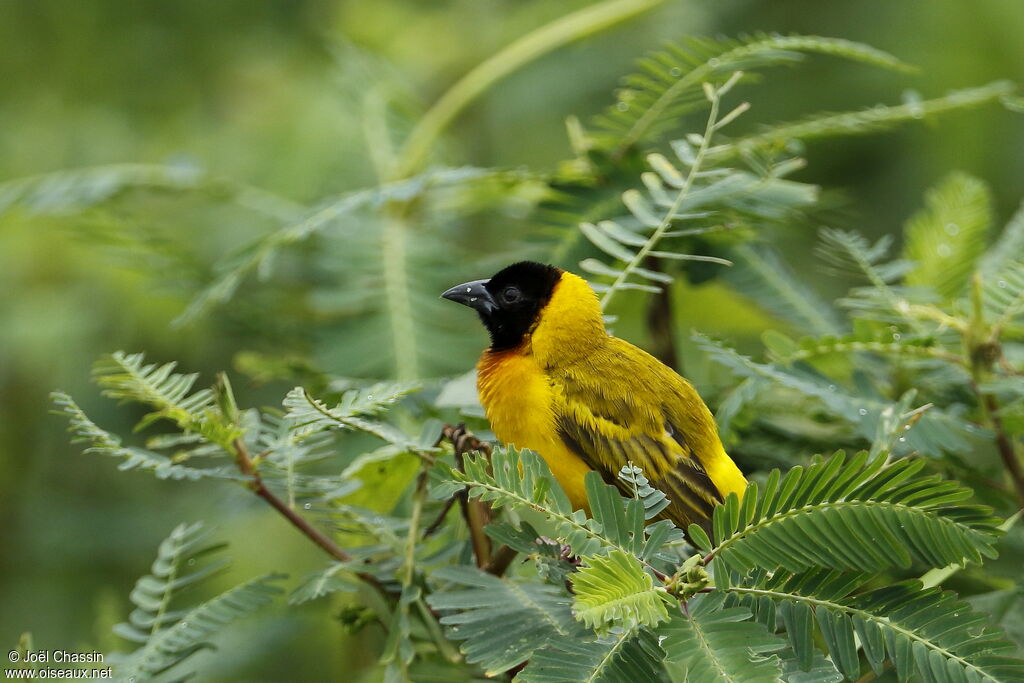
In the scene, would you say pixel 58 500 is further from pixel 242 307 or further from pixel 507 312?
pixel 507 312

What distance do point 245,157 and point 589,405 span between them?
8.94 feet

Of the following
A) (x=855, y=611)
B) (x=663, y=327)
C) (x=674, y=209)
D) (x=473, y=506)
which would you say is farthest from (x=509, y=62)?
(x=855, y=611)

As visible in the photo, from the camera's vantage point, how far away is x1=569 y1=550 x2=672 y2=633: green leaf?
1.13 m

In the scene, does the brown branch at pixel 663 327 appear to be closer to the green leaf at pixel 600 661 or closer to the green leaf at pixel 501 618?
the green leaf at pixel 501 618

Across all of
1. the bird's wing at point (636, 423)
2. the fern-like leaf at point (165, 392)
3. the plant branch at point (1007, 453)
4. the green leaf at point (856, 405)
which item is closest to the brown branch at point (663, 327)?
the bird's wing at point (636, 423)

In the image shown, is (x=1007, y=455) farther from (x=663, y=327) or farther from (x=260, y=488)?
(x=260, y=488)

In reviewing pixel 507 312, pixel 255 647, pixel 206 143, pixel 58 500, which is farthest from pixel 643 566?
pixel 206 143

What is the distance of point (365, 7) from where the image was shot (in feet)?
15.6

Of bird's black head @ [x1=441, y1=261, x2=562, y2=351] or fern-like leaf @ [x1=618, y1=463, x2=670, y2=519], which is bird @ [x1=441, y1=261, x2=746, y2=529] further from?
fern-like leaf @ [x1=618, y1=463, x2=670, y2=519]

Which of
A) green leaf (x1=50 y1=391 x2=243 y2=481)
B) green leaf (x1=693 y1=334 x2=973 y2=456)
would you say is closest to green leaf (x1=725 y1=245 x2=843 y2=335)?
green leaf (x1=693 y1=334 x2=973 y2=456)

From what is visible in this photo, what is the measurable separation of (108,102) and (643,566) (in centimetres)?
379

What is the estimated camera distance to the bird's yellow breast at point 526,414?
201 cm

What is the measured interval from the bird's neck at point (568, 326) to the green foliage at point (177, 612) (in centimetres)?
81

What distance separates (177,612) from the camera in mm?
1689
